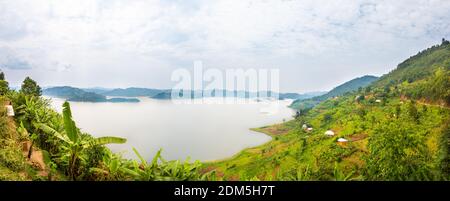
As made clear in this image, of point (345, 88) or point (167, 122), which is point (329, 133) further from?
point (167, 122)

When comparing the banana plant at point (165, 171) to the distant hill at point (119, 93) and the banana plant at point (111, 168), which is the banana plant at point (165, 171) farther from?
the distant hill at point (119, 93)

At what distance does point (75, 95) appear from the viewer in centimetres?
414

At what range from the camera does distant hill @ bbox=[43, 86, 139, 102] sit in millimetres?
3990

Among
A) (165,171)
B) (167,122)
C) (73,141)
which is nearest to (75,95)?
(73,141)

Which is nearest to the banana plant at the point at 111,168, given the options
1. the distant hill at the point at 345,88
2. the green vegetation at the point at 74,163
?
the green vegetation at the point at 74,163

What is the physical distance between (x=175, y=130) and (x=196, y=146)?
0.45 meters

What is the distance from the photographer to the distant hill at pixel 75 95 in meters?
3.99

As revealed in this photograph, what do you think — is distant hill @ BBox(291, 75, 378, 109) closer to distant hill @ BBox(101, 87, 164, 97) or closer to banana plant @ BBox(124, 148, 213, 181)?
distant hill @ BBox(101, 87, 164, 97)

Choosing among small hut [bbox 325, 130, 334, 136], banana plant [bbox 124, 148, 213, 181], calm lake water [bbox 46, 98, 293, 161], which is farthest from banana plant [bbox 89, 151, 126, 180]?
small hut [bbox 325, 130, 334, 136]
